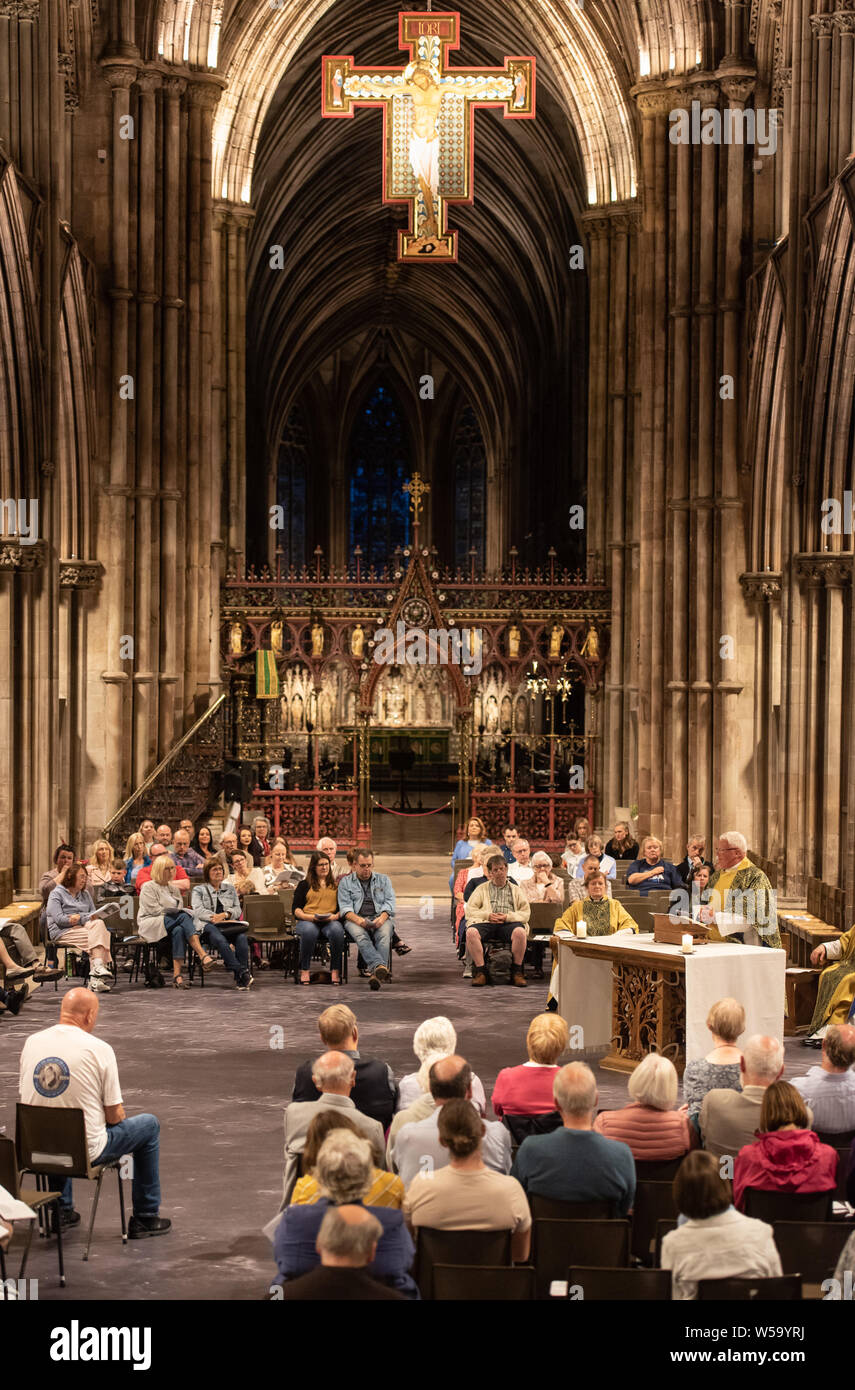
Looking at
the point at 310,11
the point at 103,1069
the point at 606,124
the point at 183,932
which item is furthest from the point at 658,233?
the point at 103,1069

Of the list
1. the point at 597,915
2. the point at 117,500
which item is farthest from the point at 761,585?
the point at 597,915

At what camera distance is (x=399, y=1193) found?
576 centimetres

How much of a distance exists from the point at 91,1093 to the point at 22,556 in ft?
29.1

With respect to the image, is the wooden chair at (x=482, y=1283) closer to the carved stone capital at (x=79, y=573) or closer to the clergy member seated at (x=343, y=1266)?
the clergy member seated at (x=343, y=1266)

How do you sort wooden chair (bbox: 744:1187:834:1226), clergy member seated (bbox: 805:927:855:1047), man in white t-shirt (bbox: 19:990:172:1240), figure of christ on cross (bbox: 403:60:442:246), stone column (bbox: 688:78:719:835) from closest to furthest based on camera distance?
wooden chair (bbox: 744:1187:834:1226) < man in white t-shirt (bbox: 19:990:172:1240) < clergy member seated (bbox: 805:927:855:1047) < stone column (bbox: 688:78:719:835) < figure of christ on cross (bbox: 403:60:442:246)

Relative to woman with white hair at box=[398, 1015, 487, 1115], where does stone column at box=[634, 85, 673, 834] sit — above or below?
above

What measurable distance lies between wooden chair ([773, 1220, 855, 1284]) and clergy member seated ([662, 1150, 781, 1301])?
327 millimetres

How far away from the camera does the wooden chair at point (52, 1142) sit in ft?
22.6

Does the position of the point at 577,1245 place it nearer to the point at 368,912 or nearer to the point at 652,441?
the point at 368,912

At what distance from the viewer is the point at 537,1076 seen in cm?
735

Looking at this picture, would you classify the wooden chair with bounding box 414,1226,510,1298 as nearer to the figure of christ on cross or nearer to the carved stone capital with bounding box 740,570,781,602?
the carved stone capital with bounding box 740,570,781,602

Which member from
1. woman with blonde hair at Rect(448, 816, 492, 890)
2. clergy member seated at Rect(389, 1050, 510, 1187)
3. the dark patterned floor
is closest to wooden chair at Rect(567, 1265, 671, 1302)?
clergy member seated at Rect(389, 1050, 510, 1187)

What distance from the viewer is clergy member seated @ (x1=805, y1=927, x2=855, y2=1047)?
10555 millimetres

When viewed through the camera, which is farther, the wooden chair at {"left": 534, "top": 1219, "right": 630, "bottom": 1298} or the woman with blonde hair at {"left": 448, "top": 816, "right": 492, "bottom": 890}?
the woman with blonde hair at {"left": 448, "top": 816, "right": 492, "bottom": 890}
